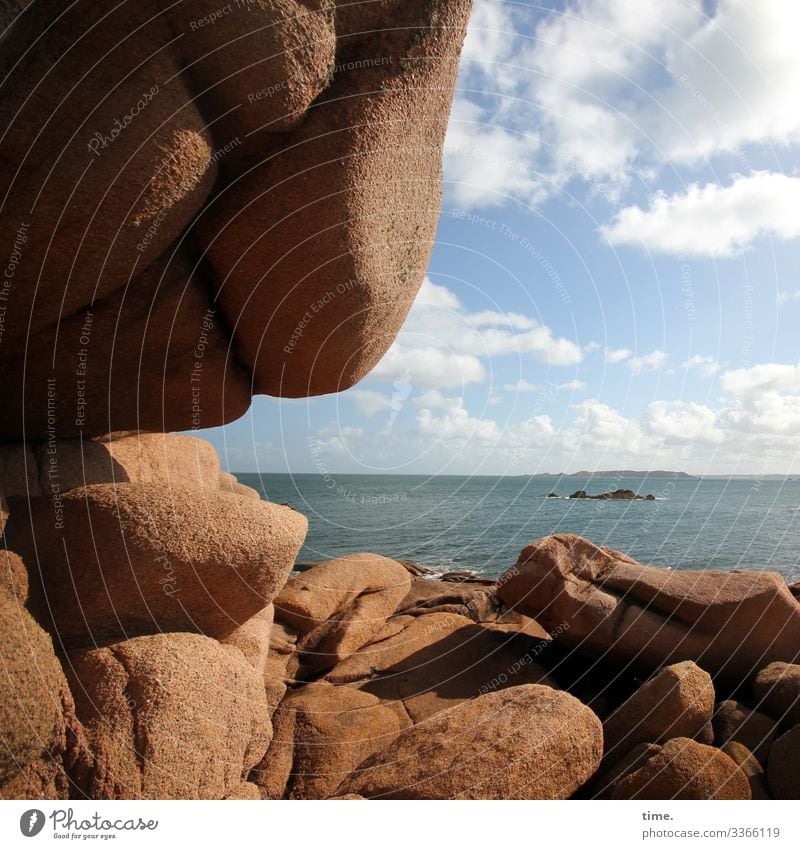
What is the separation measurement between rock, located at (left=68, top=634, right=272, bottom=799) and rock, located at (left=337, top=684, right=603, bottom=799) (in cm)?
114

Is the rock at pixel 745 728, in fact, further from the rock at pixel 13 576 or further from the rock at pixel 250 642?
the rock at pixel 13 576

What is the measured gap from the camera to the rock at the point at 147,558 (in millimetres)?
4105

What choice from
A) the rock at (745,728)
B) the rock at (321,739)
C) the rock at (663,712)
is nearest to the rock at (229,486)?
the rock at (321,739)

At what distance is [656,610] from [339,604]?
5092mm

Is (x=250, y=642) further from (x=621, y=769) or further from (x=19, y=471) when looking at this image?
(x=621, y=769)

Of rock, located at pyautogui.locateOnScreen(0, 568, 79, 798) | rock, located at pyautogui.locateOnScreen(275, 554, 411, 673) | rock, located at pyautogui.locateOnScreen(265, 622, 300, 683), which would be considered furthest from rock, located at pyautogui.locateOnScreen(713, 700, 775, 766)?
rock, located at pyautogui.locateOnScreen(0, 568, 79, 798)

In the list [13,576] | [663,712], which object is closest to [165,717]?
[13,576]

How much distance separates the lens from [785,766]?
4.51 meters

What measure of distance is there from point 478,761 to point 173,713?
237cm

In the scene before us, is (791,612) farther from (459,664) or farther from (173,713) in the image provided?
(173,713)

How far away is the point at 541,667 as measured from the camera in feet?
24.6

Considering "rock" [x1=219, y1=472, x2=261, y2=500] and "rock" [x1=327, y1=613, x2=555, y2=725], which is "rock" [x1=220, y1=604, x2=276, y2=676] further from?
"rock" [x1=219, y1=472, x2=261, y2=500]

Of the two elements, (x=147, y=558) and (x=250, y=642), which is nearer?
(x=147, y=558)

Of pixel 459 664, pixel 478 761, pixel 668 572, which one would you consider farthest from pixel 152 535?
pixel 668 572
